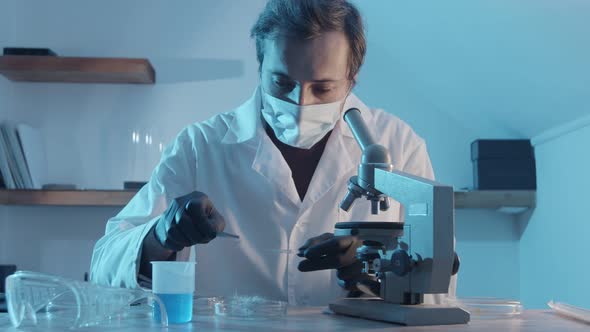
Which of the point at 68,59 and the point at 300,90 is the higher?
the point at 68,59

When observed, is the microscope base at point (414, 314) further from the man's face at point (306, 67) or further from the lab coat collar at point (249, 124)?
the lab coat collar at point (249, 124)

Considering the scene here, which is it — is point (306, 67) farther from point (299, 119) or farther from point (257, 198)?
point (257, 198)

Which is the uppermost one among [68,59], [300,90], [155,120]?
[68,59]

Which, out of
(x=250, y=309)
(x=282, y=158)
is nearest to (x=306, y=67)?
(x=282, y=158)

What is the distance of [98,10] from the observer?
2.76 m

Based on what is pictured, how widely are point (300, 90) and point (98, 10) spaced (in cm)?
167

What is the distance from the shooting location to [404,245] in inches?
37.4

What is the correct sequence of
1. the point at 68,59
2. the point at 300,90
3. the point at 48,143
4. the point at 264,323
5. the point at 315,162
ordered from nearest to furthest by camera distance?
the point at 264,323 → the point at 300,90 → the point at 315,162 → the point at 68,59 → the point at 48,143

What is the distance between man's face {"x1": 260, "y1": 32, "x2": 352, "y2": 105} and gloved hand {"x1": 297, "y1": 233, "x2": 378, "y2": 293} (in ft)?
1.19

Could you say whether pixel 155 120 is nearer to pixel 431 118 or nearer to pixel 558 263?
pixel 431 118

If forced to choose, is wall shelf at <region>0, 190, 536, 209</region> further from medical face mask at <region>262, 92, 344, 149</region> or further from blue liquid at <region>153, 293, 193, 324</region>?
blue liquid at <region>153, 293, 193, 324</region>

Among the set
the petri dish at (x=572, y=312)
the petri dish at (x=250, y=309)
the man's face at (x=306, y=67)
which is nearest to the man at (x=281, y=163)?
the man's face at (x=306, y=67)

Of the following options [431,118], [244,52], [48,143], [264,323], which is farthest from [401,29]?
[264,323]

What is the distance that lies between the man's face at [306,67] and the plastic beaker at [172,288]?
0.56 metres
